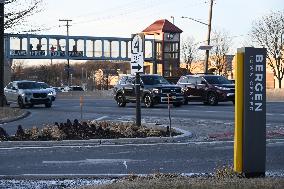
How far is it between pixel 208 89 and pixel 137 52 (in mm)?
15892

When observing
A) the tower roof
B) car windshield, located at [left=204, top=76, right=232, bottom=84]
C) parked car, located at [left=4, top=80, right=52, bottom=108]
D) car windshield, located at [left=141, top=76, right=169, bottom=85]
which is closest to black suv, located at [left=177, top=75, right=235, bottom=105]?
car windshield, located at [left=204, top=76, right=232, bottom=84]

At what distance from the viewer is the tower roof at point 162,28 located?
7631cm

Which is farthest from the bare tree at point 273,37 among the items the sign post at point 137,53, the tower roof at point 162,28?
the sign post at point 137,53

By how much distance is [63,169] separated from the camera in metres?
11.0

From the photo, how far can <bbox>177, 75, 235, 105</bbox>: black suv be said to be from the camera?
32.2 metres

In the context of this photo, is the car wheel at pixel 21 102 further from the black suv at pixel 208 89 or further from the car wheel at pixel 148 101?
the black suv at pixel 208 89

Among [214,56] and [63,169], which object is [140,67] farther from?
[214,56]

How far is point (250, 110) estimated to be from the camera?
28.9 feet

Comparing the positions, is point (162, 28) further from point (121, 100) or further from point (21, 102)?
point (21, 102)

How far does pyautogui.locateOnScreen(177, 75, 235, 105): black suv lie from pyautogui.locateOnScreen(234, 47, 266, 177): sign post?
2328cm

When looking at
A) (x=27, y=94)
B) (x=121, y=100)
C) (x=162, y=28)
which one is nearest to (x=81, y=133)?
(x=121, y=100)

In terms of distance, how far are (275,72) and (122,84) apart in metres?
49.0

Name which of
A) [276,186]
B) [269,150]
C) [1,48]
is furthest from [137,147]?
[1,48]

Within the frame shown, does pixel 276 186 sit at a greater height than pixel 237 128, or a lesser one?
lesser
